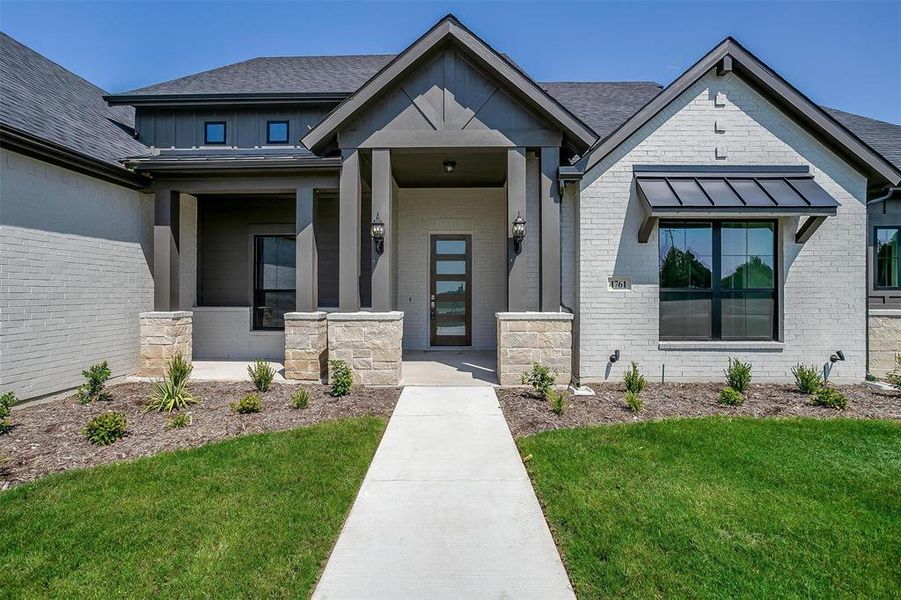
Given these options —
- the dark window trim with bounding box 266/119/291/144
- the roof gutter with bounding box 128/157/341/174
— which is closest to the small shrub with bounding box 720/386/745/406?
the roof gutter with bounding box 128/157/341/174

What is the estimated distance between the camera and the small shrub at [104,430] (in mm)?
4742

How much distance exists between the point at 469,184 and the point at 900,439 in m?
8.19

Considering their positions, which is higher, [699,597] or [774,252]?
[774,252]

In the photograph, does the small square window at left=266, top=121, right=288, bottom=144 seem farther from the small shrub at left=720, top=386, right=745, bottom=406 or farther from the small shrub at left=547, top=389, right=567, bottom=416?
the small shrub at left=720, top=386, right=745, bottom=406

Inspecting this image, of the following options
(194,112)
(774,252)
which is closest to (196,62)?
(194,112)

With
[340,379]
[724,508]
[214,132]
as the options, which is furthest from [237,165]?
[724,508]

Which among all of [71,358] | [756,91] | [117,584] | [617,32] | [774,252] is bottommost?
[117,584]

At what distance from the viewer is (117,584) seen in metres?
→ 2.55

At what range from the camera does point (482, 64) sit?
6.90 meters

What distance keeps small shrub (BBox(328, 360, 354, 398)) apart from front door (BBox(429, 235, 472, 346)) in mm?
3945

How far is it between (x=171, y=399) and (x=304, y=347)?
2138 millimetres

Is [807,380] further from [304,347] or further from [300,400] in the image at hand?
[304,347]

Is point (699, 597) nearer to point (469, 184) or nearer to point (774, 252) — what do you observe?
point (774, 252)

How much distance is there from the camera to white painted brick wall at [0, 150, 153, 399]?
20.1 ft
